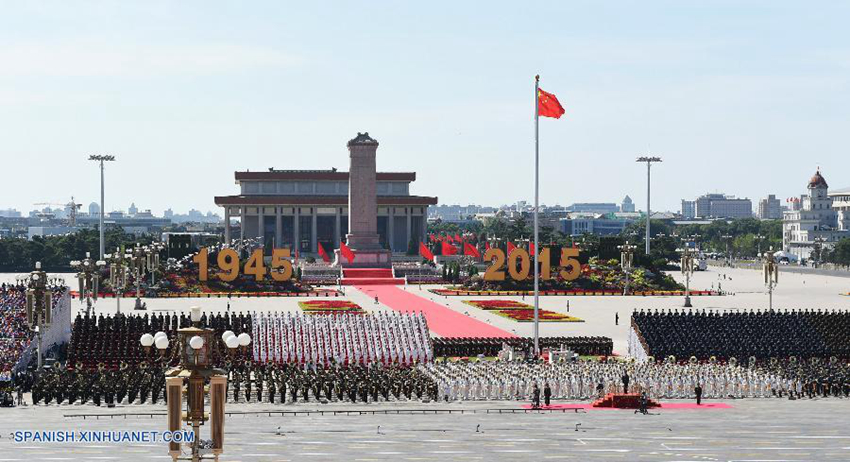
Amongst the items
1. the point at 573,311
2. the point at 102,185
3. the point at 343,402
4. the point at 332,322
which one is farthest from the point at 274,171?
the point at 343,402

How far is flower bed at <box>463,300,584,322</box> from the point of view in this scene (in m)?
72.9

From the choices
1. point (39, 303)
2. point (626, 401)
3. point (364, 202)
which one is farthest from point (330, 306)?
point (364, 202)

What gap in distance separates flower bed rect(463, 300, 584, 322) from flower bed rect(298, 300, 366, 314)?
9.60 metres

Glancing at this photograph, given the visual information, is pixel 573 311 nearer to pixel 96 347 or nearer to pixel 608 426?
pixel 96 347

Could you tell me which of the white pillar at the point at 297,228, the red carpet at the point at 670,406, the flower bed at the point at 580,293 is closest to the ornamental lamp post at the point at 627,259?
the flower bed at the point at 580,293

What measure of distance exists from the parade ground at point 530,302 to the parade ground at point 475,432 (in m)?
19.5

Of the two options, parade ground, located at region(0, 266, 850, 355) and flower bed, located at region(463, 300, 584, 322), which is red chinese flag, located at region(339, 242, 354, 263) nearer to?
parade ground, located at region(0, 266, 850, 355)

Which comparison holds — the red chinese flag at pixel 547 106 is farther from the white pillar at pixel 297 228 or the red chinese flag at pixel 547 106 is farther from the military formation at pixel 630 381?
the white pillar at pixel 297 228

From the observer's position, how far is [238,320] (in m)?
54.5

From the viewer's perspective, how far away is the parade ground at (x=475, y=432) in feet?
100

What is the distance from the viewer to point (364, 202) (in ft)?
411

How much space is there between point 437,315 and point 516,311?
6.49m

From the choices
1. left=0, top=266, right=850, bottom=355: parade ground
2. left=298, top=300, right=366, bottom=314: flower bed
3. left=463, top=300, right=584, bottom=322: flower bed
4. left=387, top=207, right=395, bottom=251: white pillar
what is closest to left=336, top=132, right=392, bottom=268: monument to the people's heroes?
left=0, top=266, right=850, bottom=355: parade ground

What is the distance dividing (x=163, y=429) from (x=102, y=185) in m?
90.2
